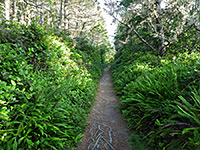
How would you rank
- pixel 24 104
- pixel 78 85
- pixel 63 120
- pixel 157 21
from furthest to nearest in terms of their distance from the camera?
pixel 157 21
pixel 78 85
pixel 63 120
pixel 24 104

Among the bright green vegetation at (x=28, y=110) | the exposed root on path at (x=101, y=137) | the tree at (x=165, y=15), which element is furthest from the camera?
the tree at (x=165, y=15)

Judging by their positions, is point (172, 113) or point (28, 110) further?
point (172, 113)

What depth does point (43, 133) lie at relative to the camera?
248 centimetres

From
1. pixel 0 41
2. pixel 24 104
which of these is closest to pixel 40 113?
pixel 24 104

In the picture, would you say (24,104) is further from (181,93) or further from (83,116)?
(181,93)

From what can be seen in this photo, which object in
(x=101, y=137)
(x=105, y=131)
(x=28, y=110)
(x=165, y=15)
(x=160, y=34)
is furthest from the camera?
(x=165, y=15)

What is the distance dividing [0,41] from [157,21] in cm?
974

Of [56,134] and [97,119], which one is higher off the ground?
[56,134]

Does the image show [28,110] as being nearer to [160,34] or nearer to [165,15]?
[160,34]

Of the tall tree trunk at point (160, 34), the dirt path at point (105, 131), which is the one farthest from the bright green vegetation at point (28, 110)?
the tall tree trunk at point (160, 34)

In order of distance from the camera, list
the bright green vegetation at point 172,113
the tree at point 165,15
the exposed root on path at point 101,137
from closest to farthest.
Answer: the bright green vegetation at point 172,113, the exposed root on path at point 101,137, the tree at point 165,15

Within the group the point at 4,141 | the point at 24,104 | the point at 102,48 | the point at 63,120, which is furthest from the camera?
the point at 102,48

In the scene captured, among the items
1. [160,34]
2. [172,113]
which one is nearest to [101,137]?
[172,113]

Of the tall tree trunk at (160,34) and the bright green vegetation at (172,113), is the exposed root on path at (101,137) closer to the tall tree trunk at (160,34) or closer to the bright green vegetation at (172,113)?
the bright green vegetation at (172,113)
